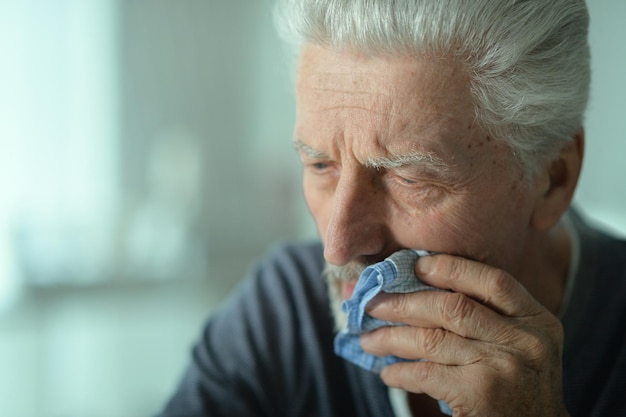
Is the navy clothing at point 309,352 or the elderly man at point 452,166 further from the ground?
the elderly man at point 452,166

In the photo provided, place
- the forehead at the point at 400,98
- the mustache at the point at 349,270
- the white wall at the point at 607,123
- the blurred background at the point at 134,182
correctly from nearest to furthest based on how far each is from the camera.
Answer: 1. the forehead at the point at 400,98
2. the mustache at the point at 349,270
3. the white wall at the point at 607,123
4. the blurred background at the point at 134,182

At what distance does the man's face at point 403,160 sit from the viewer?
41.1 inches

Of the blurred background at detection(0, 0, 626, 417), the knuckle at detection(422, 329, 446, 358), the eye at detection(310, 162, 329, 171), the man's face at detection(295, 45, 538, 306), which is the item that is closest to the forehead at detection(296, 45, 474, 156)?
the man's face at detection(295, 45, 538, 306)

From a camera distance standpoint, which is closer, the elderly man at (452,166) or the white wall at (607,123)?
the elderly man at (452,166)

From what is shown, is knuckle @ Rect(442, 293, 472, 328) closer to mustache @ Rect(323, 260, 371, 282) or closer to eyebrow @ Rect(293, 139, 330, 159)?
mustache @ Rect(323, 260, 371, 282)

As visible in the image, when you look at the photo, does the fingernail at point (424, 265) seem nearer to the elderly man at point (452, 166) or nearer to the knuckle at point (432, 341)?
the elderly man at point (452, 166)

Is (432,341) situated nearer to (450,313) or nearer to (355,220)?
(450,313)

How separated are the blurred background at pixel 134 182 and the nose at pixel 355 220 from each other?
198 centimetres

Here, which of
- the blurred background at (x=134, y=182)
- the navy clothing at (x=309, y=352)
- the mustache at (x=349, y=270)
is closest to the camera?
the mustache at (x=349, y=270)

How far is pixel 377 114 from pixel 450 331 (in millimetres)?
416

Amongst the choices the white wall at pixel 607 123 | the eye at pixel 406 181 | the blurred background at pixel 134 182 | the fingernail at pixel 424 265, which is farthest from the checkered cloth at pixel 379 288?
the blurred background at pixel 134 182

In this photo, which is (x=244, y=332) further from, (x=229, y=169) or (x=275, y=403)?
(x=229, y=169)

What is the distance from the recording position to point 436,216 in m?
1.12

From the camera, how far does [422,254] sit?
112 centimetres
